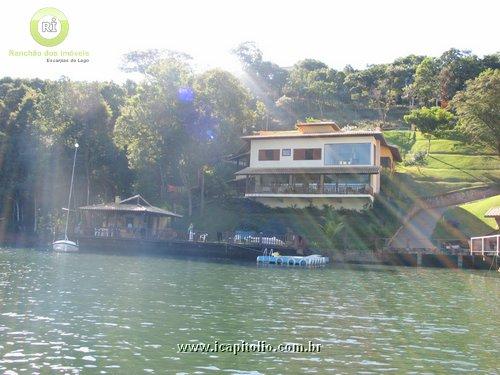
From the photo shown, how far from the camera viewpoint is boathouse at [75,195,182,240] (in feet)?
173

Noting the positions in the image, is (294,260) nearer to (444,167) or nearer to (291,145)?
(291,145)

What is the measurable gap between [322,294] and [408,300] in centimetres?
357

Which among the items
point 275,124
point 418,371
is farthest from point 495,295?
point 275,124

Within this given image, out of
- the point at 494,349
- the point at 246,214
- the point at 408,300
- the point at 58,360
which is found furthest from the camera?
the point at 246,214

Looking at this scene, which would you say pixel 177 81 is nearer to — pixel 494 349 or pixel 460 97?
pixel 460 97

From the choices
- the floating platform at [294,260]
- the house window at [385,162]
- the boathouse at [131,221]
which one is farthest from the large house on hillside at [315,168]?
the floating platform at [294,260]

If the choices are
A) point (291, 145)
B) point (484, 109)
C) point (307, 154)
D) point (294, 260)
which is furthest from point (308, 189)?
point (484, 109)

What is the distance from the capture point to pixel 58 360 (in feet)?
40.9

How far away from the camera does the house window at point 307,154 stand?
5616 centimetres

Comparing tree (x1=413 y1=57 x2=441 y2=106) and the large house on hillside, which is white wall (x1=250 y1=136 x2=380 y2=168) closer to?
the large house on hillside

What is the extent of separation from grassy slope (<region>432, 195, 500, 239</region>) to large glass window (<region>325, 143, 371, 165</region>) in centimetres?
862

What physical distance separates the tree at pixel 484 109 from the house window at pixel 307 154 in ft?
72.6

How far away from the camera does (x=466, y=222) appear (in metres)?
51.6

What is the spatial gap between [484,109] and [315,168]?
23714 mm
